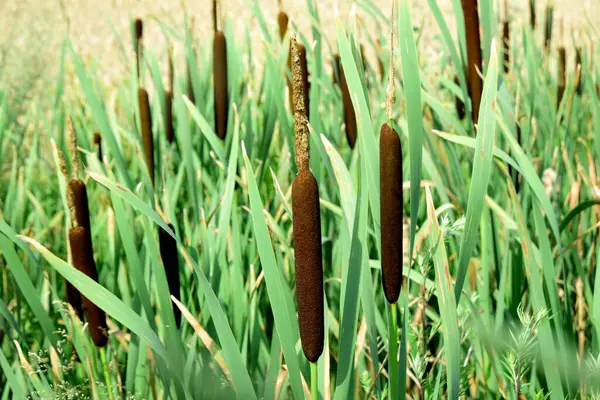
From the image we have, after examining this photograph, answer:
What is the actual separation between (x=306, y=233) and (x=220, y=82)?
897 millimetres

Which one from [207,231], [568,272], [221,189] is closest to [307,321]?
[207,231]

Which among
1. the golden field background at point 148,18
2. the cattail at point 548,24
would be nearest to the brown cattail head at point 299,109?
the cattail at point 548,24

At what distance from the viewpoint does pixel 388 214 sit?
2.40ft

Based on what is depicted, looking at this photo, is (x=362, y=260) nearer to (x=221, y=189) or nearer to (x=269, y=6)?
(x=221, y=189)

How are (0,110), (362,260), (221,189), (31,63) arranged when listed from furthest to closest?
(31,63) → (0,110) → (221,189) → (362,260)

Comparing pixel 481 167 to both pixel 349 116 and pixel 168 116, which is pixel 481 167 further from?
pixel 168 116

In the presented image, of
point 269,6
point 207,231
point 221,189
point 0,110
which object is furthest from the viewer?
point 269,6

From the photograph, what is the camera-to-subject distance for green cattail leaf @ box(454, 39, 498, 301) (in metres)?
0.76

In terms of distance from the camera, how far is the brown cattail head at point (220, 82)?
5.01 feet

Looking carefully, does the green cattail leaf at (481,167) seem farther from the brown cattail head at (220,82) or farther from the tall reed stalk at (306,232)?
the brown cattail head at (220,82)

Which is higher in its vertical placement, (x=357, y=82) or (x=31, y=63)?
(x=31, y=63)

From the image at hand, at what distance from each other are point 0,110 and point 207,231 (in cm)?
77

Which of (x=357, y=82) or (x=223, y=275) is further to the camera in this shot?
(x=223, y=275)

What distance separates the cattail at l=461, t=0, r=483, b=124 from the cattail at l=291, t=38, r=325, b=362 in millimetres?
576
